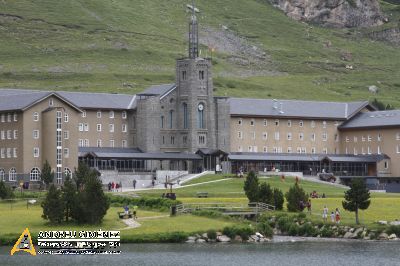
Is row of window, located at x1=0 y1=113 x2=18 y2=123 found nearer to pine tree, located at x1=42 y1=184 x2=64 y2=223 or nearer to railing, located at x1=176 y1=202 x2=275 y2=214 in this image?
railing, located at x1=176 y1=202 x2=275 y2=214

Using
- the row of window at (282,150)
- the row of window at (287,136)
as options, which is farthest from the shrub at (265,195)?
the row of window at (287,136)

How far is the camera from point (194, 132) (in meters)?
178

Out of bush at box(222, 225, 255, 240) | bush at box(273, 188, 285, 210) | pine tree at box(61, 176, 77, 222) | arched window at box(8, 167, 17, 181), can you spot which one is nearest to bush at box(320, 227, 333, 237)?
bush at box(222, 225, 255, 240)

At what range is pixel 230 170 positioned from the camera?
575 ft

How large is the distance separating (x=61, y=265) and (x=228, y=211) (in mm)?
29920

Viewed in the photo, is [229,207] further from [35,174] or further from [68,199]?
[35,174]

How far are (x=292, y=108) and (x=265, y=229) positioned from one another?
285 feet

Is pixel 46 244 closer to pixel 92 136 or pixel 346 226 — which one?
pixel 346 226

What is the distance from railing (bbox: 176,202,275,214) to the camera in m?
113

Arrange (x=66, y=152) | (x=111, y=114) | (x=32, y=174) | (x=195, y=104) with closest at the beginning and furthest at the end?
(x=32, y=174), (x=66, y=152), (x=111, y=114), (x=195, y=104)

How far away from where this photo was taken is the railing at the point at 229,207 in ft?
370

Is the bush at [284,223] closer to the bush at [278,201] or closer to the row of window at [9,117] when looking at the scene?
the bush at [278,201]

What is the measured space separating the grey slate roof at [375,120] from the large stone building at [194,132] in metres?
0.18

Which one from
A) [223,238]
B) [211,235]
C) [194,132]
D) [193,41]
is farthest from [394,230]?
[193,41]
